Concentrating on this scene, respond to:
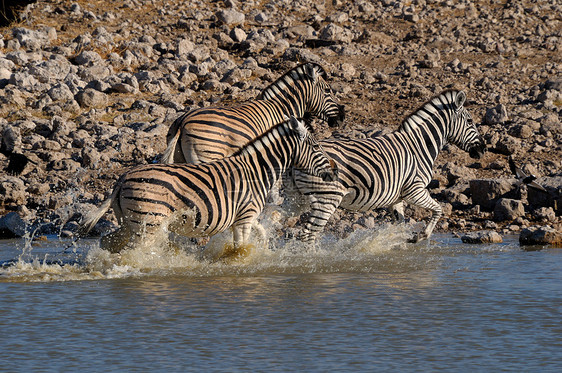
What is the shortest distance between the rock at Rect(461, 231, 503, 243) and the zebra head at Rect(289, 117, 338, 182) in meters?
2.05

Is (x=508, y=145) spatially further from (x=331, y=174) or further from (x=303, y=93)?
(x=331, y=174)

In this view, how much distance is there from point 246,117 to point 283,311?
3756 millimetres

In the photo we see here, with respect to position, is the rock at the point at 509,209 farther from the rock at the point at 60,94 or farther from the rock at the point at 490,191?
the rock at the point at 60,94

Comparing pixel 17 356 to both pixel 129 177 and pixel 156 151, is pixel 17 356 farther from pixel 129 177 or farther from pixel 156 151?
pixel 156 151

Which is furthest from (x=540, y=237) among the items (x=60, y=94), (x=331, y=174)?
(x=60, y=94)

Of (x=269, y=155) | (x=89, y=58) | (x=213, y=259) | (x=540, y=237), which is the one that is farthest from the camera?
(x=89, y=58)

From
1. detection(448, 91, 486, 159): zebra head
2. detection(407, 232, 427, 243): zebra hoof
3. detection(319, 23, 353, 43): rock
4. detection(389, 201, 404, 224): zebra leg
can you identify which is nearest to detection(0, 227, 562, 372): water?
detection(407, 232, 427, 243): zebra hoof

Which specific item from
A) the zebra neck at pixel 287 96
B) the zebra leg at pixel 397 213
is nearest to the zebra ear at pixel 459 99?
the zebra leg at pixel 397 213

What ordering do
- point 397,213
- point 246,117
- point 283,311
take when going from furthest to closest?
1. point 397,213
2. point 246,117
3. point 283,311

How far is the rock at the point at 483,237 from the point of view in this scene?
10.4 metres

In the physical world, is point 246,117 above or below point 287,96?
below

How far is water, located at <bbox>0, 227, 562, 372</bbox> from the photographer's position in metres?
5.56

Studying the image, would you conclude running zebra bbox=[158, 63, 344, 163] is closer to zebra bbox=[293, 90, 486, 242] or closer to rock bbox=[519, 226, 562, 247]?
zebra bbox=[293, 90, 486, 242]

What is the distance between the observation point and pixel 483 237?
1037cm
